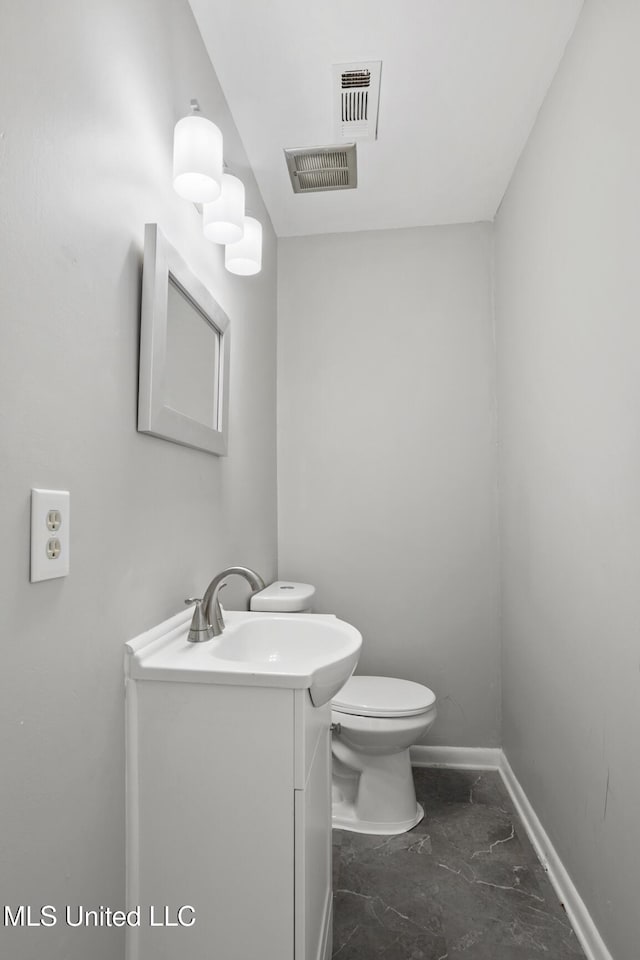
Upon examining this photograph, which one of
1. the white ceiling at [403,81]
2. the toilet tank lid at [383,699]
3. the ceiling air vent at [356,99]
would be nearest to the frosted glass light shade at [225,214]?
the white ceiling at [403,81]

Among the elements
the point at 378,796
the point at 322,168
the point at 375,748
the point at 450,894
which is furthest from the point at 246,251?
the point at 450,894

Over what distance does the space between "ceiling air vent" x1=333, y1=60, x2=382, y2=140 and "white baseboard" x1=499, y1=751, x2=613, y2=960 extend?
243 cm

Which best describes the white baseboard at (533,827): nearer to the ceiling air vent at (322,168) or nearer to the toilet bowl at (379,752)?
the toilet bowl at (379,752)

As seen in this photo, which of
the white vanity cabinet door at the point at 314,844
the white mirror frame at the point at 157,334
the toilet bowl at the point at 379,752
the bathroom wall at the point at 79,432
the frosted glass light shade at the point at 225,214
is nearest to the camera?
the bathroom wall at the point at 79,432

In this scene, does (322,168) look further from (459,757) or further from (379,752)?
(459,757)

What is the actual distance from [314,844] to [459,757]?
1497mm

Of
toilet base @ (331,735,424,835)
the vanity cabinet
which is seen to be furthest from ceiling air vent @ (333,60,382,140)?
toilet base @ (331,735,424,835)

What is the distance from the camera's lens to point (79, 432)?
85 cm

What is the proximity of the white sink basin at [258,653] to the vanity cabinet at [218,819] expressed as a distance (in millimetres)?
23

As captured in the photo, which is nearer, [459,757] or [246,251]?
[246,251]

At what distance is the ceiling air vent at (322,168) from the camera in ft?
6.49

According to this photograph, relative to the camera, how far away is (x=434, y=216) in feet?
7.96

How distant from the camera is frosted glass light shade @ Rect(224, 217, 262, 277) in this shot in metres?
1.52

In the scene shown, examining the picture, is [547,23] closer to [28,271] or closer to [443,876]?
[28,271]
